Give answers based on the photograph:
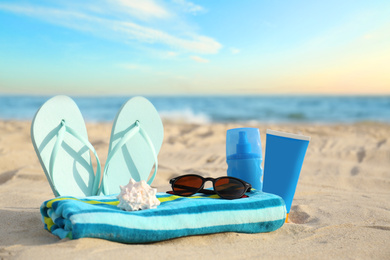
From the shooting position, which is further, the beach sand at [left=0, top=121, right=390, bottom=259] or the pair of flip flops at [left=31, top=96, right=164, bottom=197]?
the pair of flip flops at [left=31, top=96, right=164, bottom=197]

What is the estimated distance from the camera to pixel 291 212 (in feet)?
6.19

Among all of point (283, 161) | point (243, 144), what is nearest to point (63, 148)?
point (243, 144)

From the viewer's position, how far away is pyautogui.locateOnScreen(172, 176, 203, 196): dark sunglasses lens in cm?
152

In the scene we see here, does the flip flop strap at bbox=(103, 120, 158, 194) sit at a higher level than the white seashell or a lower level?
higher

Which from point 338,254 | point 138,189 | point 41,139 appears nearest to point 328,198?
point 338,254

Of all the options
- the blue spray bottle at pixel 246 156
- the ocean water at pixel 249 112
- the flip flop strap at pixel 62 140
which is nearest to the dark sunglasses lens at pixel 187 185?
the blue spray bottle at pixel 246 156

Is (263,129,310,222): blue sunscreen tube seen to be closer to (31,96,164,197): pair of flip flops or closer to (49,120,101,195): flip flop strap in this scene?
(31,96,164,197): pair of flip flops

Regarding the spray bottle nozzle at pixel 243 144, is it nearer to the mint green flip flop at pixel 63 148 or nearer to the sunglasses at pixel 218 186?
the sunglasses at pixel 218 186

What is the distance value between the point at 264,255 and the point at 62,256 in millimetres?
652

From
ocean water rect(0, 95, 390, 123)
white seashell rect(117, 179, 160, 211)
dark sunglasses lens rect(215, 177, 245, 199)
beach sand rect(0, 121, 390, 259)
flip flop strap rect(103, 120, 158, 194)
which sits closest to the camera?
beach sand rect(0, 121, 390, 259)

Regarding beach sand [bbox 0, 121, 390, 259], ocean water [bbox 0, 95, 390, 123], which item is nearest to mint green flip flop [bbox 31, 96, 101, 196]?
beach sand [bbox 0, 121, 390, 259]

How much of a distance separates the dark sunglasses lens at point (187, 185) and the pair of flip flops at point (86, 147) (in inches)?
9.0

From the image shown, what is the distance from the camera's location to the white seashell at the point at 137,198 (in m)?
1.28

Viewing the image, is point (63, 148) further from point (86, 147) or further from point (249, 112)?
point (249, 112)
